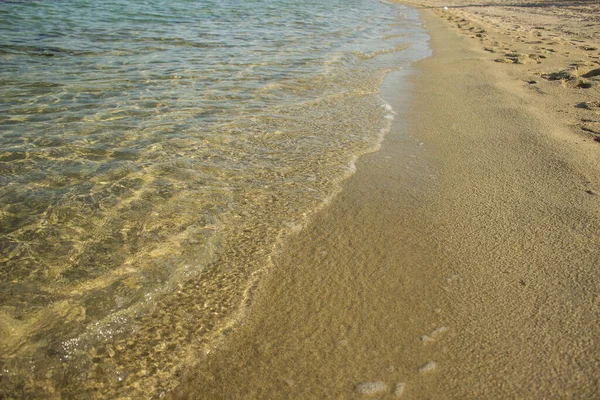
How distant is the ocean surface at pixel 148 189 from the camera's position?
1.86 meters

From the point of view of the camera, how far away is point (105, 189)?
118 inches

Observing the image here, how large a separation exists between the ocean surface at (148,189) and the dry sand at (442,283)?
0.66 feet

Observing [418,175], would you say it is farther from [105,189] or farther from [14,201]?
[14,201]

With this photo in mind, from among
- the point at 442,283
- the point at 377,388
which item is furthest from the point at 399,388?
the point at 442,283

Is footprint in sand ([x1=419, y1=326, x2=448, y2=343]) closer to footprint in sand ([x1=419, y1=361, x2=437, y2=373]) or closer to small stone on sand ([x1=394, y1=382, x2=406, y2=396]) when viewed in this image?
footprint in sand ([x1=419, y1=361, x2=437, y2=373])

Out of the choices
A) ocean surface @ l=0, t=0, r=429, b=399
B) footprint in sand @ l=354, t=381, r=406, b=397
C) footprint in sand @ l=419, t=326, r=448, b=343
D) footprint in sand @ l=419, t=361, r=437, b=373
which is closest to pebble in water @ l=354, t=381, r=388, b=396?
footprint in sand @ l=354, t=381, r=406, b=397

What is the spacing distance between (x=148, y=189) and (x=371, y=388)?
200 centimetres

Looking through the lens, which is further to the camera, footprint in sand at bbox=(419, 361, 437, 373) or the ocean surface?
the ocean surface

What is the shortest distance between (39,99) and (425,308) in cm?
450

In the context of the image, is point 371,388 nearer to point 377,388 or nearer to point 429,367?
point 377,388

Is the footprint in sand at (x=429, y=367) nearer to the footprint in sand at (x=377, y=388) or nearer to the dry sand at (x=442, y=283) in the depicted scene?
the dry sand at (x=442, y=283)

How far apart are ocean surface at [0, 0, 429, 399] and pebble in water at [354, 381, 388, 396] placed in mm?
600

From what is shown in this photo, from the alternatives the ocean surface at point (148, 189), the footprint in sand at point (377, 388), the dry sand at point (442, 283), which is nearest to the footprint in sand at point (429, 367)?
the dry sand at point (442, 283)

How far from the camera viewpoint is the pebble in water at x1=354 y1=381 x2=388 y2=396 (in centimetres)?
166
